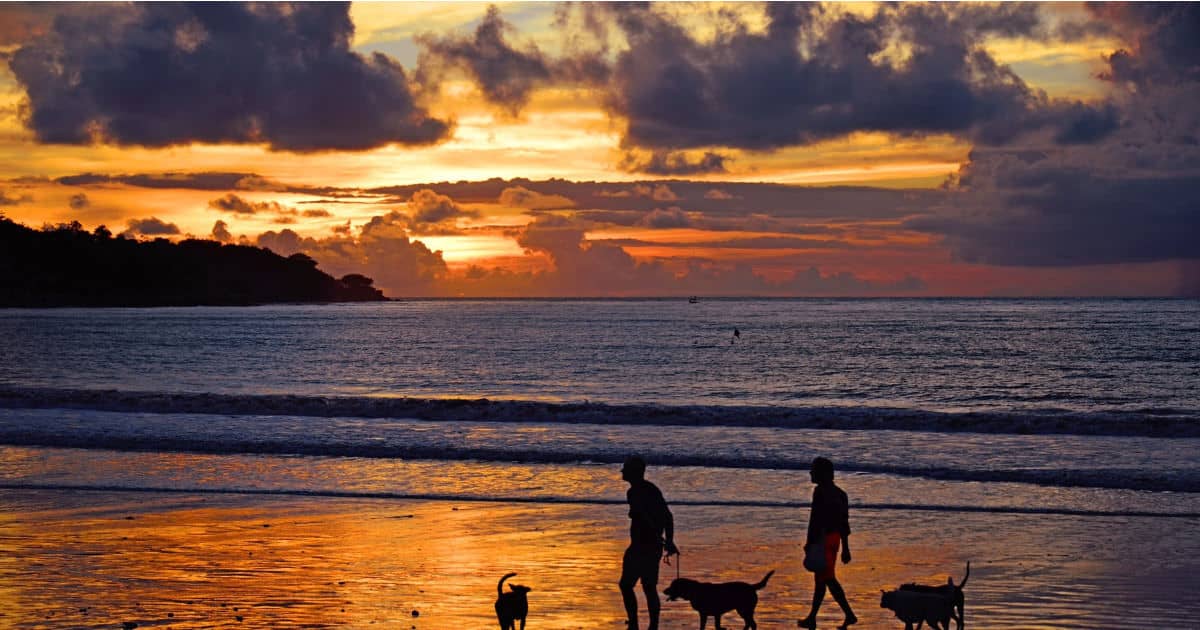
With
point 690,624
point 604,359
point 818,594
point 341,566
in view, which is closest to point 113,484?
point 341,566

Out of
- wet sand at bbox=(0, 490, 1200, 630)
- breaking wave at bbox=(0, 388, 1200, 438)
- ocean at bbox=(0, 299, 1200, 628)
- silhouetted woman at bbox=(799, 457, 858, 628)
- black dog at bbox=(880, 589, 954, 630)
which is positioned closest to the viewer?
black dog at bbox=(880, 589, 954, 630)

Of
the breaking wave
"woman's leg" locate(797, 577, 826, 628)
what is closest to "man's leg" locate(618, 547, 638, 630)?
"woman's leg" locate(797, 577, 826, 628)

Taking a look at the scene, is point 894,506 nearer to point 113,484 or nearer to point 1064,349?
point 113,484

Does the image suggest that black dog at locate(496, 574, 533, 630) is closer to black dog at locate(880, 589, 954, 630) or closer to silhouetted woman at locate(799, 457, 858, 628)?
silhouetted woman at locate(799, 457, 858, 628)

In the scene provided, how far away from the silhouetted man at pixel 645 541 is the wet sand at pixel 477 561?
852 mm

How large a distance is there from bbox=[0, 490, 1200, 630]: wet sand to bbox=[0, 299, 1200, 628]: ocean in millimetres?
684

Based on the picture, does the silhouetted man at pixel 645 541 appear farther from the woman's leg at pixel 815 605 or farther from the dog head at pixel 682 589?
the woman's leg at pixel 815 605

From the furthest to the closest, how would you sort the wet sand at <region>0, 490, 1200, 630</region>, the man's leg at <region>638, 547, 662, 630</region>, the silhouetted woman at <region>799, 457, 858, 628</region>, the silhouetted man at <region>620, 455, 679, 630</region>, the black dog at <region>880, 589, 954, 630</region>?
the wet sand at <region>0, 490, 1200, 630</region>, the silhouetted woman at <region>799, 457, 858, 628</region>, the man's leg at <region>638, 547, 662, 630</region>, the silhouetted man at <region>620, 455, 679, 630</region>, the black dog at <region>880, 589, 954, 630</region>

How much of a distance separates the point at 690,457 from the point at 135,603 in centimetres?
1483

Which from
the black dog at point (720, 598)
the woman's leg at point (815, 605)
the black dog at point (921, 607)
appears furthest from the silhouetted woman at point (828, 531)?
the black dog at point (720, 598)

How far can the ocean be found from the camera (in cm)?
2006

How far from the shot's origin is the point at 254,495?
19281mm

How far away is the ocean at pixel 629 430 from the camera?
2006cm

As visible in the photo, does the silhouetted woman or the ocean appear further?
the ocean
